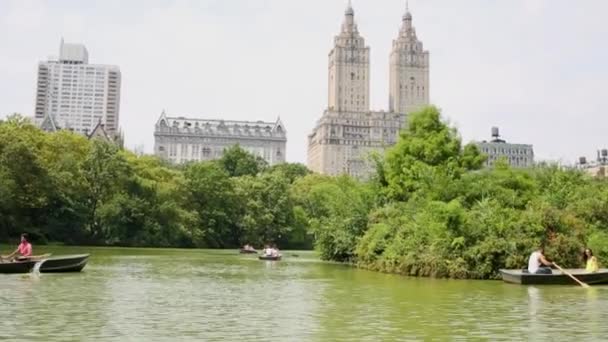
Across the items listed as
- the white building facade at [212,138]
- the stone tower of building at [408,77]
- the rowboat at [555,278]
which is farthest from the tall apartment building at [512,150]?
the rowboat at [555,278]

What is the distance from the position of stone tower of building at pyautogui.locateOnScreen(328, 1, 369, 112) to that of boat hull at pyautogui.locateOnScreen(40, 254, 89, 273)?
6232 inches

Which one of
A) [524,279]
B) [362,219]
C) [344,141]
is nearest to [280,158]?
[344,141]

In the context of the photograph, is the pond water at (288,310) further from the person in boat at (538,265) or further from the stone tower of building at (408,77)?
the stone tower of building at (408,77)

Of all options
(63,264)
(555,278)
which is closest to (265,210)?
(63,264)

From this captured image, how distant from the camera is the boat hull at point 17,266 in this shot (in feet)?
87.1

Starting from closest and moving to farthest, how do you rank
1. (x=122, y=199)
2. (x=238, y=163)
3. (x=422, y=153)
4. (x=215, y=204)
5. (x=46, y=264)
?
(x=46, y=264) < (x=422, y=153) < (x=122, y=199) < (x=215, y=204) < (x=238, y=163)

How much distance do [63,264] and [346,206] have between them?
18929 millimetres

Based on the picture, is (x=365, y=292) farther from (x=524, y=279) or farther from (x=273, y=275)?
(x=273, y=275)

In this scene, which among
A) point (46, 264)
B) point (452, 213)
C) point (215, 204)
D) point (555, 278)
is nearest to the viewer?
point (555, 278)

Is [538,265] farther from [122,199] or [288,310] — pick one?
[122,199]

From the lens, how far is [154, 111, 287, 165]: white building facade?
191 meters

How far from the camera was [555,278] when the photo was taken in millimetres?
26172

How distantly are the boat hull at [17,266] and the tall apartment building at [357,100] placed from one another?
148 m

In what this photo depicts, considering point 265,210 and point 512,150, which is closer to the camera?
point 265,210
